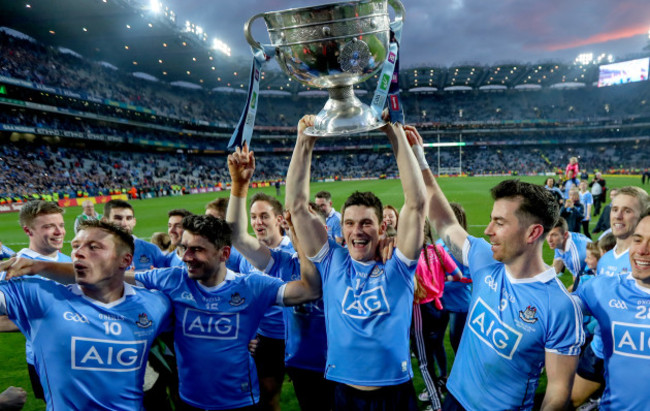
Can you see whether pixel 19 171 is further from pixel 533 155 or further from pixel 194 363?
pixel 533 155

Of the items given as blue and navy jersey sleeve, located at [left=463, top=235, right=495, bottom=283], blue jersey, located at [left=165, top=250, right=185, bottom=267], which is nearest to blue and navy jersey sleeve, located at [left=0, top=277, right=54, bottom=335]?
blue jersey, located at [left=165, top=250, right=185, bottom=267]

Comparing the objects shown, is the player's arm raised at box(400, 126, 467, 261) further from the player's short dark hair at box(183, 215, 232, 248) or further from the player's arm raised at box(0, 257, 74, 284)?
the player's arm raised at box(0, 257, 74, 284)

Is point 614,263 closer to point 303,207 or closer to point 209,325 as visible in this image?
point 303,207

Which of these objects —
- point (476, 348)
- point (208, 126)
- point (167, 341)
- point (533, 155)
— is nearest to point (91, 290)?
point (167, 341)

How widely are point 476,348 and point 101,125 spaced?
52582mm

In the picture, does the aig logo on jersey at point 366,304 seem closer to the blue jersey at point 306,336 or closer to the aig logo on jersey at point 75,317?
the blue jersey at point 306,336

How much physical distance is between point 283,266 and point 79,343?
1.78m

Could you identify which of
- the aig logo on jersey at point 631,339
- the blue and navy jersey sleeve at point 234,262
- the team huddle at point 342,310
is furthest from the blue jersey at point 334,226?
the aig logo on jersey at point 631,339

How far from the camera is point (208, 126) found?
61750 millimetres

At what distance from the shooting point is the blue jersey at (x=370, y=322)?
2.57m

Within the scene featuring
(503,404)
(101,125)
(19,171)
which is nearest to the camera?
(503,404)

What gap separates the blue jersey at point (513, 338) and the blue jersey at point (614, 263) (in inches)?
90.7

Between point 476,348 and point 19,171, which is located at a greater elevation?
point 19,171

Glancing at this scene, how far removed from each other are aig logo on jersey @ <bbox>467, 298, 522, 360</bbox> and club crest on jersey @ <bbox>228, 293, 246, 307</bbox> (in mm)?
1654
